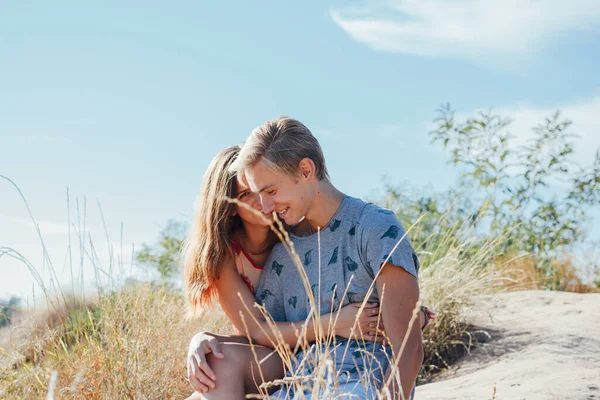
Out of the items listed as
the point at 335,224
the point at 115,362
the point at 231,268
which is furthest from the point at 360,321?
the point at 115,362

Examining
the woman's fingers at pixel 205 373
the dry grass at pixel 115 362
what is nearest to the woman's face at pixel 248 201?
the woman's fingers at pixel 205 373

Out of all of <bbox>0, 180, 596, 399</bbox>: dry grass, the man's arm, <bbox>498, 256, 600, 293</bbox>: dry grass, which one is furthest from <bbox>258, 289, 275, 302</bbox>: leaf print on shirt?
<bbox>498, 256, 600, 293</bbox>: dry grass

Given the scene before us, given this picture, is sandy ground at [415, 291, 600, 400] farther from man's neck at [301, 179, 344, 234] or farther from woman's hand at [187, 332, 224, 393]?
woman's hand at [187, 332, 224, 393]

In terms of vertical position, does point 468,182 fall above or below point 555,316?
above

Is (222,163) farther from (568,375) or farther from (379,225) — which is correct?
(568,375)

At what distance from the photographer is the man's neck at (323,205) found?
2.58 m

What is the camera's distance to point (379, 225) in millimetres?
2438

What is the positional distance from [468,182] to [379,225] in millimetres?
5071

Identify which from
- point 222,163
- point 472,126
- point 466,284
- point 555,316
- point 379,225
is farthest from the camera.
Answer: point 472,126

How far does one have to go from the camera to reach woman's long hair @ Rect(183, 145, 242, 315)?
2.85 meters

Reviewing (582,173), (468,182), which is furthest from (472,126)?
(582,173)

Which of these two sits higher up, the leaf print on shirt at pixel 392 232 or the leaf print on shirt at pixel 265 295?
the leaf print on shirt at pixel 392 232

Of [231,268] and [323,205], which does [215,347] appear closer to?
[231,268]

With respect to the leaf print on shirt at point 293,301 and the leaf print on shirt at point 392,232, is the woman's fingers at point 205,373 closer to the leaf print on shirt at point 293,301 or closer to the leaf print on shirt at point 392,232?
the leaf print on shirt at point 293,301
